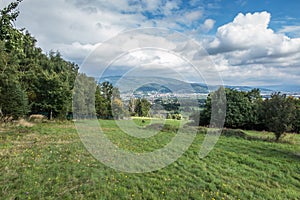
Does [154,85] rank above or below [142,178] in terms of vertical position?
above

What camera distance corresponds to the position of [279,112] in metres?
15.3

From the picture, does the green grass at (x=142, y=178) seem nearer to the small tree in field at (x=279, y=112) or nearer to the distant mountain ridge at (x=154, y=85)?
the distant mountain ridge at (x=154, y=85)

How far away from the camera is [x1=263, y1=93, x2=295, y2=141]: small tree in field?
49.5ft

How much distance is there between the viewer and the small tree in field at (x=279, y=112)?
15086 millimetres

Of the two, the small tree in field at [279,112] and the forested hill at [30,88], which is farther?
the forested hill at [30,88]

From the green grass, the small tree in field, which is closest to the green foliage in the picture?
the green grass

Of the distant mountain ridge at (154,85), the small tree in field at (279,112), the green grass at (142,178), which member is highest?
the distant mountain ridge at (154,85)

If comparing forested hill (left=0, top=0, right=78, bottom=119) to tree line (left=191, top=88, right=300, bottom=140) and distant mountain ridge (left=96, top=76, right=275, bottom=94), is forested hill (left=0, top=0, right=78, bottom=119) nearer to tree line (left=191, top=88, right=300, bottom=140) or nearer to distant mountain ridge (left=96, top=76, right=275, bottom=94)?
distant mountain ridge (left=96, top=76, right=275, bottom=94)

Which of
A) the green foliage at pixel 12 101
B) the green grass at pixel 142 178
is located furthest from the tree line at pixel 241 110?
the green foliage at pixel 12 101

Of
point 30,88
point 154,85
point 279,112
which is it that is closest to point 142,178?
point 154,85

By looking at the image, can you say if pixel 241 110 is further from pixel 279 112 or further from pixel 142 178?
pixel 142 178

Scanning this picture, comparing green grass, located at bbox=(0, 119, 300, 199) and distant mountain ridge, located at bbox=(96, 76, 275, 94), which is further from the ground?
distant mountain ridge, located at bbox=(96, 76, 275, 94)

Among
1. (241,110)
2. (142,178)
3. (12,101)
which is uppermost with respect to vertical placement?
(12,101)

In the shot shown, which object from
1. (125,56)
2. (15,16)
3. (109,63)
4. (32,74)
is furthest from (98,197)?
(32,74)
